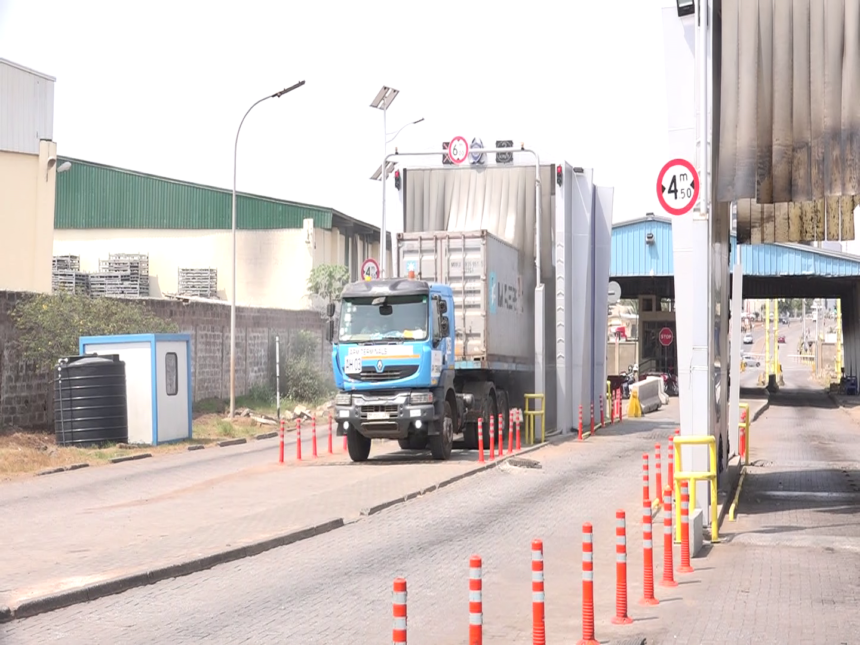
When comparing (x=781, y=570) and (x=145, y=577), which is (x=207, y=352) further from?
(x=781, y=570)

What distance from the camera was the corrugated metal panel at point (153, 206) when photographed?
55.8 metres

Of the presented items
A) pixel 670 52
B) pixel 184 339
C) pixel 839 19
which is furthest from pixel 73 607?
pixel 184 339

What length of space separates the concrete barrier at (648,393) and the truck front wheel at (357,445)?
2020cm

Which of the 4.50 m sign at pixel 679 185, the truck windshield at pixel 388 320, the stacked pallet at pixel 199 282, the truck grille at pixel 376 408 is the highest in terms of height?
the stacked pallet at pixel 199 282

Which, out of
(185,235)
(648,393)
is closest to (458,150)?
(648,393)

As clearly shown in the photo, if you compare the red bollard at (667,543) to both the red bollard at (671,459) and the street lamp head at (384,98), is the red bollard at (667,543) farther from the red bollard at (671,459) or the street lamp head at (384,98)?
the street lamp head at (384,98)

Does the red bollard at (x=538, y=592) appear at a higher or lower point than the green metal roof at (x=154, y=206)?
lower

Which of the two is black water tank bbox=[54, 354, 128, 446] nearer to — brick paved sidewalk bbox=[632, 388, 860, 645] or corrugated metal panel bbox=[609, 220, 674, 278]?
brick paved sidewalk bbox=[632, 388, 860, 645]

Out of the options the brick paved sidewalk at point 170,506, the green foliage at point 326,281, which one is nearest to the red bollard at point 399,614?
the brick paved sidewalk at point 170,506

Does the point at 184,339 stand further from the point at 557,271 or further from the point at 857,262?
the point at 857,262

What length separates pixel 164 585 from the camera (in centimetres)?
1117

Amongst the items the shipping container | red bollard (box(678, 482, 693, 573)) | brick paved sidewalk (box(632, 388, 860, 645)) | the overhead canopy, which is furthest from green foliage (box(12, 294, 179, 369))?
red bollard (box(678, 482, 693, 573))

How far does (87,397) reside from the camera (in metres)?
25.6

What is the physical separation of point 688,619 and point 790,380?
88078 mm
